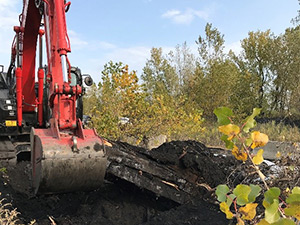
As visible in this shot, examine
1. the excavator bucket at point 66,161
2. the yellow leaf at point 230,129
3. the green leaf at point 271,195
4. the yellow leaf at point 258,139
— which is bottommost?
the excavator bucket at point 66,161

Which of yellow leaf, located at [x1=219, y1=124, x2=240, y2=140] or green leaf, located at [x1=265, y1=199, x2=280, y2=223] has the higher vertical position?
yellow leaf, located at [x1=219, y1=124, x2=240, y2=140]

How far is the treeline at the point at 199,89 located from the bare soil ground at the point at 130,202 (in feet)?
10.6

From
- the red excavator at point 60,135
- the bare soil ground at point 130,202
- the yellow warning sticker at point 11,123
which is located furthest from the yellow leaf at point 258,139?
the yellow warning sticker at point 11,123

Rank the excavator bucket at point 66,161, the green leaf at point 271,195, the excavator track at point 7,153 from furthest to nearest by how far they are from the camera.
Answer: the excavator track at point 7,153 < the excavator bucket at point 66,161 < the green leaf at point 271,195

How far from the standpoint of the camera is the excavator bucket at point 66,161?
12.0ft

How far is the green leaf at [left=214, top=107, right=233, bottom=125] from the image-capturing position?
48.2 inches

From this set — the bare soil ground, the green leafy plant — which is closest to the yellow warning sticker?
the bare soil ground

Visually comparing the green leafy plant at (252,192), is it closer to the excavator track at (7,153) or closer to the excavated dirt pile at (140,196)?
the excavated dirt pile at (140,196)

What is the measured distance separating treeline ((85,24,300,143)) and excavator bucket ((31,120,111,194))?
4516 millimetres

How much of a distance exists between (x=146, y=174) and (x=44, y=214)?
1.65 meters

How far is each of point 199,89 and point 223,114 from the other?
1517cm

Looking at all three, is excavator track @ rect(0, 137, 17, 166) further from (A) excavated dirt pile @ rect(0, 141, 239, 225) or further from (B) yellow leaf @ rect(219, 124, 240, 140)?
(B) yellow leaf @ rect(219, 124, 240, 140)

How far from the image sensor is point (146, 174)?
497cm

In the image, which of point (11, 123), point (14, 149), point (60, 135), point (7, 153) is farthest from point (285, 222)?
point (11, 123)
